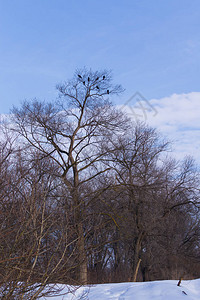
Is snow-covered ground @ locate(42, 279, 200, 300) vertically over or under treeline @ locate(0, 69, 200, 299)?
under

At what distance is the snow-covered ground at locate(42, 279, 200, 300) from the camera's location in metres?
7.03

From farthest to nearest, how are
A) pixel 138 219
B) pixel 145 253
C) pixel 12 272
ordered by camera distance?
pixel 145 253 < pixel 138 219 < pixel 12 272

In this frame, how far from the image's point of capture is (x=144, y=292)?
287 inches

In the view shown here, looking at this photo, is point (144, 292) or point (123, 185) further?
point (123, 185)

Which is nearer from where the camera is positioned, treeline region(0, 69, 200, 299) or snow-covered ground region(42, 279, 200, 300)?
snow-covered ground region(42, 279, 200, 300)

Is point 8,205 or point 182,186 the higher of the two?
point 182,186

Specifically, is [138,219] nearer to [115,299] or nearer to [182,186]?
[182,186]

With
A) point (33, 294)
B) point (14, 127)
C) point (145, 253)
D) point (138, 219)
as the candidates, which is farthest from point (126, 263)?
point (33, 294)

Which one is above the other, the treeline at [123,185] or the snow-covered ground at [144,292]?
the treeline at [123,185]

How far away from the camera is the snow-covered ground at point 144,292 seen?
703cm

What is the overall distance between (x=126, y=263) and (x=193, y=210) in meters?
8.59

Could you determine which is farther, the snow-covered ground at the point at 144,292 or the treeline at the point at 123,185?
the treeline at the point at 123,185

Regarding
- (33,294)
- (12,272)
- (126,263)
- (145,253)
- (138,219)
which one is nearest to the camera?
(12,272)

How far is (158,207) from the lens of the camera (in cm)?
2077
